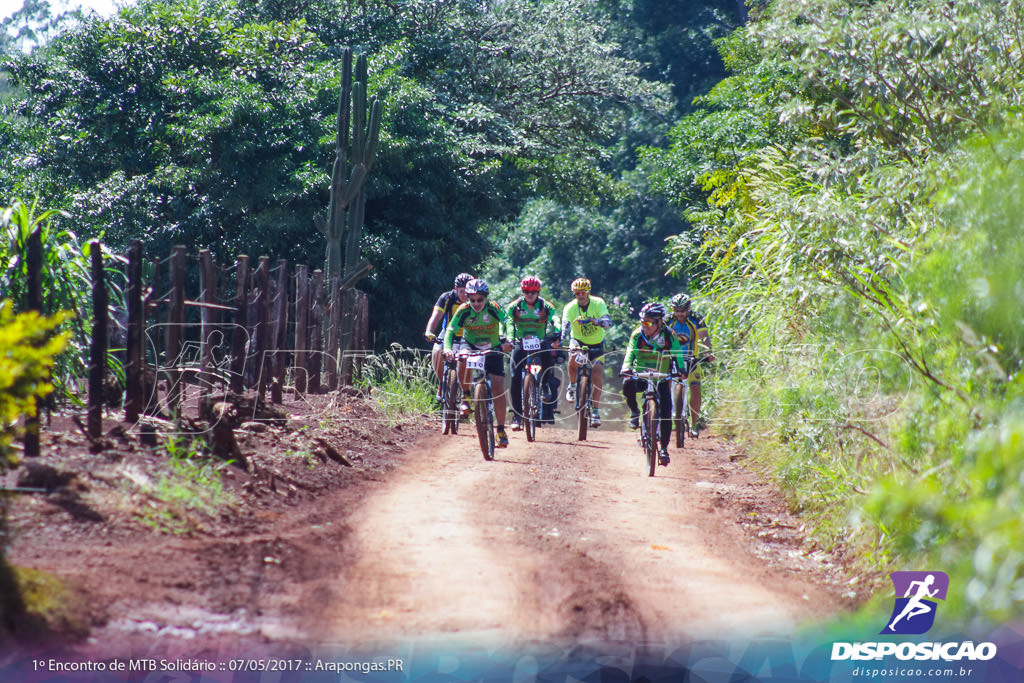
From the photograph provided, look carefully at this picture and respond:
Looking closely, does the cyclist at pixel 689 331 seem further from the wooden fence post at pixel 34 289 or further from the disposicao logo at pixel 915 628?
the wooden fence post at pixel 34 289

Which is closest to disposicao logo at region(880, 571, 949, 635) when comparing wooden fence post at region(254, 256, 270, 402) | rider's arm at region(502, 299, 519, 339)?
wooden fence post at region(254, 256, 270, 402)

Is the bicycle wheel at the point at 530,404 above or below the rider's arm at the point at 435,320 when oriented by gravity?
below

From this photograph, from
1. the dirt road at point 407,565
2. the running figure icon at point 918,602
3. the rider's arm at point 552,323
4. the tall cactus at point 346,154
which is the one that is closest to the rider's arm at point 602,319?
the rider's arm at point 552,323

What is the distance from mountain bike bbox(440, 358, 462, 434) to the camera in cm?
1352

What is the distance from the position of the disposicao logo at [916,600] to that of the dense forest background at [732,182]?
0.11 meters

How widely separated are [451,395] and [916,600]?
28.5 feet

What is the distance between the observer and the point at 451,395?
14.3 meters

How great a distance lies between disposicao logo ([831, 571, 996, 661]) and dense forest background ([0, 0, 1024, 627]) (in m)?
0.14

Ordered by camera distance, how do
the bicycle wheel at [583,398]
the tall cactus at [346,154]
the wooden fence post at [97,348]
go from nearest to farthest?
the wooden fence post at [97,348], the bicycle wheel at [583,398], the tall cactus at [346,154]

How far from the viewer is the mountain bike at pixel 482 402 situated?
12.1 meters

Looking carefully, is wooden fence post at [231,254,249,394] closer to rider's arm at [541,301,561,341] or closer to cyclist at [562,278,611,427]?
rider's arm at [541,301,561,341]

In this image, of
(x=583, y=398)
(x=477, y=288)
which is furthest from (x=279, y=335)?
(x=583, y=398)

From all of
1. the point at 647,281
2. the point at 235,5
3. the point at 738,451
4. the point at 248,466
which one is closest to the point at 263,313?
the point at 248,466

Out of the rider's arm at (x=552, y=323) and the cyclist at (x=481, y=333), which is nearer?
the cyclist at (x=481, y=333)
